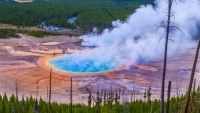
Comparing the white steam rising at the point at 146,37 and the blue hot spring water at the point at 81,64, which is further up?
the white steam rising at the point at 146,37

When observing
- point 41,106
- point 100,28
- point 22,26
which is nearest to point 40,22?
point 22,26

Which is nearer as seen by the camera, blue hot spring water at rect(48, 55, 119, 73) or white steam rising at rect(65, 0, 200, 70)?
blue hot spring water at rect(48, 55, 119, 73)

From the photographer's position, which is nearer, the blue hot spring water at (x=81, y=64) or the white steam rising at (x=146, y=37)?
the blue hot spring water at (x=81, y=64)

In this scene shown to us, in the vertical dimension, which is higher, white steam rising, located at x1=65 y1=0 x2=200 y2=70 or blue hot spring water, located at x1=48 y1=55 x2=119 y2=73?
white steam rising, located at x1=65 y1=0 x2=200 y2=70

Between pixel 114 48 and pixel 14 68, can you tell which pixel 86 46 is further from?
pixel 14 68

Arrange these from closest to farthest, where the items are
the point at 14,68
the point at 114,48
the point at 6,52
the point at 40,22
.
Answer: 1. the point at 14,68
2. the point at 6,52
3. the point at 114,48
4. the point at 40,22
